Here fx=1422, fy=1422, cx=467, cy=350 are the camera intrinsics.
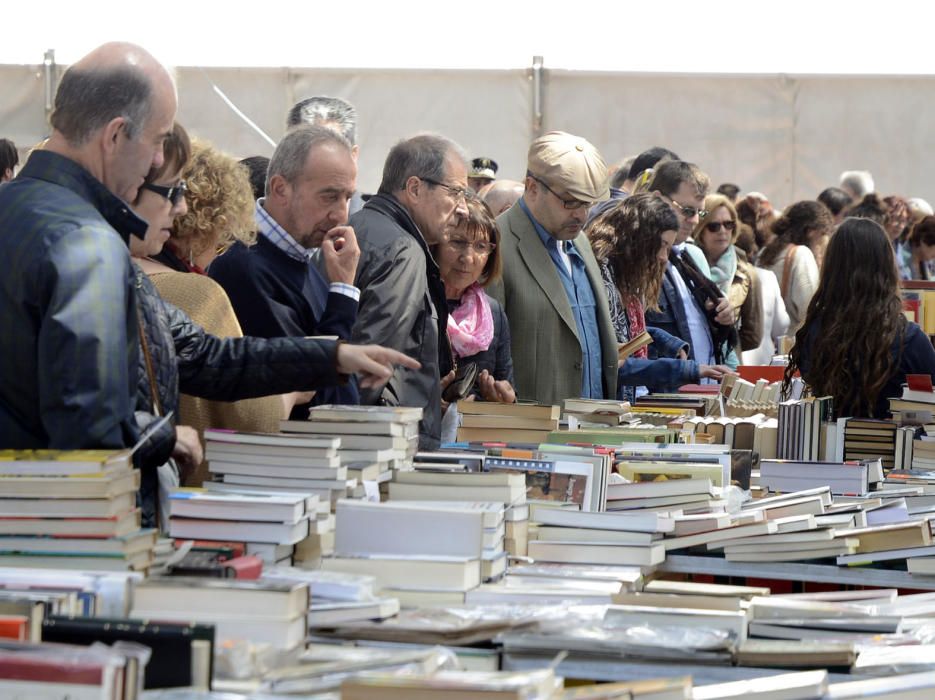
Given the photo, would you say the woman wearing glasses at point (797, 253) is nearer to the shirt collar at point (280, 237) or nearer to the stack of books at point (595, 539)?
the shirt collar at point (280, 237)

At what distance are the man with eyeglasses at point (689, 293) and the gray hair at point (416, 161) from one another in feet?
6.52

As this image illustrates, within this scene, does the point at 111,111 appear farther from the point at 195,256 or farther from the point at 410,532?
the point at 195,256

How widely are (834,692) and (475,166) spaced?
7236 mm

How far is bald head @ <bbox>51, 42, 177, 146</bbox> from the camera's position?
233cm

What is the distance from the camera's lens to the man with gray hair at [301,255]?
11.2 ft

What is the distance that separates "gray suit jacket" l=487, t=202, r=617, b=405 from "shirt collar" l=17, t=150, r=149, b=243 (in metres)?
2.51

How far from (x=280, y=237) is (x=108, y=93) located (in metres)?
1.15

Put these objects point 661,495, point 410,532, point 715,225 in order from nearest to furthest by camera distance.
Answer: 1. point 410,532
2. point 661,495
3. point 715,225

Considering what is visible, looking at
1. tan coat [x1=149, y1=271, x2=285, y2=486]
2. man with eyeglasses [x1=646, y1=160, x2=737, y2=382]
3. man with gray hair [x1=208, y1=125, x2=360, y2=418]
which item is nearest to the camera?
tan coat [x1=149, y1=271, x2=285, y2=486]

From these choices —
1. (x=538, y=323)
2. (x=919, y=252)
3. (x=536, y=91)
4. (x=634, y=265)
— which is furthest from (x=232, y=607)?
(x=919, y=252)

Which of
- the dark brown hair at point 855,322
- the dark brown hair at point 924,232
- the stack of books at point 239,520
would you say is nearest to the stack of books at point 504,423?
the dark brown hair at point 855,322

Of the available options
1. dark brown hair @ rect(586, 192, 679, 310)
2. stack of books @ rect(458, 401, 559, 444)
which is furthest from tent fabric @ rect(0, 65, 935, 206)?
stack of books @ rect(458, 401, 559, 444)

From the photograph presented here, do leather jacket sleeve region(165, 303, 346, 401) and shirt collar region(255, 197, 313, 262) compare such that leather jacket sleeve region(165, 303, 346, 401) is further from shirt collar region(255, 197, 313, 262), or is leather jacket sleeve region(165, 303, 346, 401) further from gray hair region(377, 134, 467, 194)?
gray hair region(377, 134, 467, 194)

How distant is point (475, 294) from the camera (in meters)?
4.53
